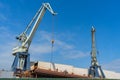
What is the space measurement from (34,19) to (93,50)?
2884 centimetres

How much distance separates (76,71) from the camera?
6419cm

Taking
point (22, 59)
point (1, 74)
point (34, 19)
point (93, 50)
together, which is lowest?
point (1, 74)

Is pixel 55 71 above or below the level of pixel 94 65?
below

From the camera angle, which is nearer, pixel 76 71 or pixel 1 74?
pixel 1 74

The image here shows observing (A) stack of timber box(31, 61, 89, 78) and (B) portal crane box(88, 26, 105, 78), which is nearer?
(A) stack of timber box(31, 61, 89, 78)

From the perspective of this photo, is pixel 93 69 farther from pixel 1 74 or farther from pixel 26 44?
pixel 1 74

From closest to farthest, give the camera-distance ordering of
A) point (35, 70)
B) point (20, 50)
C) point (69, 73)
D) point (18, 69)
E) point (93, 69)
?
1. point (35, 70)
2. point (69, 73)
3. point (18, 69)
4. point (20, 50)
5. point (93, 69)

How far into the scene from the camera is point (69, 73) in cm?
6066

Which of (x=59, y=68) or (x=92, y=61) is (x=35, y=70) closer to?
(x=59, y=68)

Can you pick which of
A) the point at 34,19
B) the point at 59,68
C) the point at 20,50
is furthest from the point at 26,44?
the point at 59,68

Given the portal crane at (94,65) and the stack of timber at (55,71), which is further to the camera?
the portal crane at (94,65)

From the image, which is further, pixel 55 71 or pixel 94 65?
pixel 94 65

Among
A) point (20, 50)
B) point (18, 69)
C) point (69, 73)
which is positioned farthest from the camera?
point (20, 50)

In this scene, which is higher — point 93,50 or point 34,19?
point 34,19
